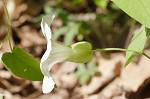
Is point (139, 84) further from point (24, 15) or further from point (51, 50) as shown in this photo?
point (24, 15)

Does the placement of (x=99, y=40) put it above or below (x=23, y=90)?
above

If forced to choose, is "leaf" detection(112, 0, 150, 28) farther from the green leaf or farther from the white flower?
the green leaf

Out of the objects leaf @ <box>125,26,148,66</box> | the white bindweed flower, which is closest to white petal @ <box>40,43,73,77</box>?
the white bindweed flower

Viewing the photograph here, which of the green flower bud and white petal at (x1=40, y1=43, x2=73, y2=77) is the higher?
the green flower bud

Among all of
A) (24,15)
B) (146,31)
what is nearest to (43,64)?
(146,31)

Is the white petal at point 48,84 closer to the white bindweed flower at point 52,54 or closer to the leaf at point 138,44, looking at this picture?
the white bindweed flower at point 52,54

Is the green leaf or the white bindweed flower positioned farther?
the green leaf

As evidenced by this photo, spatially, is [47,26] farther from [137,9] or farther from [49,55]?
[137,9]

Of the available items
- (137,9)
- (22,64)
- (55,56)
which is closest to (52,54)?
(55,56)
